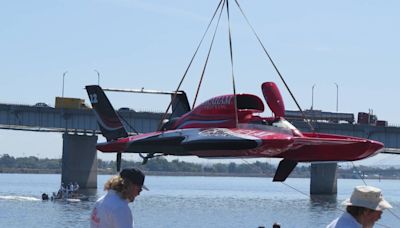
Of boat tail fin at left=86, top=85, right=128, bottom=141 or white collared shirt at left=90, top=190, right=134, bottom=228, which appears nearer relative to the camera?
white collared shirt at left=90, top=190, right=134, bottom=228

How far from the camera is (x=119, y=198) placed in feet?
37.0

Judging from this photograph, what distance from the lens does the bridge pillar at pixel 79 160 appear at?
110m

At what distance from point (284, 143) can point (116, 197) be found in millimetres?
19936

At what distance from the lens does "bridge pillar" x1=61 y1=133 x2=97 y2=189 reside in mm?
110375

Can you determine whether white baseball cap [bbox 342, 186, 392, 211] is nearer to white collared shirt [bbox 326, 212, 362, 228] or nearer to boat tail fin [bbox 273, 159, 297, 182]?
white collared shirt [bbox 326, 212, 362, 228]

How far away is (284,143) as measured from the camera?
30922 mm

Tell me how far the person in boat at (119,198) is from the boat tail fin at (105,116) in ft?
84.0

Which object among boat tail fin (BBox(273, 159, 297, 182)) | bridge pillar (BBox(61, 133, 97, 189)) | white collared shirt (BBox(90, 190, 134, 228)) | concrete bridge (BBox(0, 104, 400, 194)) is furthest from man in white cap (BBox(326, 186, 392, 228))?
bridge pillar (BBox(61, 133, 97, 189))

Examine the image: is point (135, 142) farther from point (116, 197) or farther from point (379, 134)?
point (379, 134)

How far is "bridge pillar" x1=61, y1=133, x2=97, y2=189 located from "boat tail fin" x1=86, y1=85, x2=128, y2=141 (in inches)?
2779

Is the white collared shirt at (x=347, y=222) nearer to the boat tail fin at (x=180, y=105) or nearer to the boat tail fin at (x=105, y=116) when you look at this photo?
the boat tail fin at (x=180, y=105)

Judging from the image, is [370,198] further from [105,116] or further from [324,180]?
[324,180]

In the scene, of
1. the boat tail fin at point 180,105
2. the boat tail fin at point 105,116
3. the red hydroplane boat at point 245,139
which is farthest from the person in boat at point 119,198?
the boat tail fin at point 105,116

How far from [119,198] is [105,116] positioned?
92.2ft
